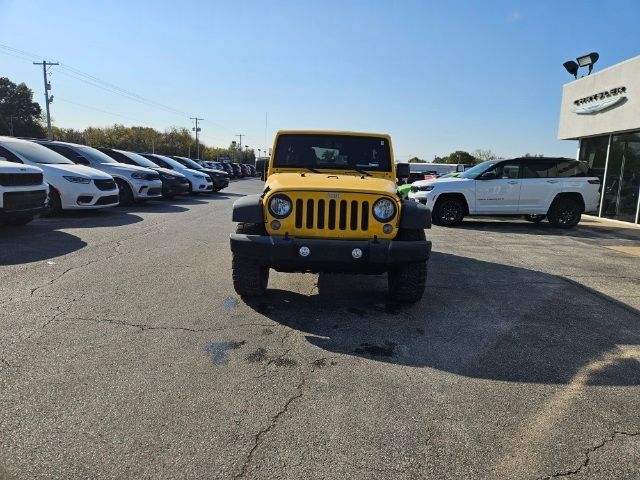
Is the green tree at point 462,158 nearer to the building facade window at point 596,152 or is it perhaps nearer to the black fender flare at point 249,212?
the building facade window at point 596,152

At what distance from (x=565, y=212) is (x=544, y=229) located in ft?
2.43

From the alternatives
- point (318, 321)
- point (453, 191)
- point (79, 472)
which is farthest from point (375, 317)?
point (453, 191)

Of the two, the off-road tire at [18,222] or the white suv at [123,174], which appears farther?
the white suv at [123,174]

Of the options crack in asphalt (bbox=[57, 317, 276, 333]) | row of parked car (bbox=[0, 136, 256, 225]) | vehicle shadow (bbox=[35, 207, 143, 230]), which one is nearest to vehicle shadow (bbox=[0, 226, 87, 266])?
row of parked car (bbox=[0, 136, 256, 225])

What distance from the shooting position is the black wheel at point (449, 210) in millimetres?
12891

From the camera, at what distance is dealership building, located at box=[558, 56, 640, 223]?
49.0 ft

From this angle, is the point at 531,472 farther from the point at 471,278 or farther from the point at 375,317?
the point at 471,278

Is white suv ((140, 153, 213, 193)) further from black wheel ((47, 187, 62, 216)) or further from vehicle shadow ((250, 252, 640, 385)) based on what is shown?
vehicle shadow ((250, 252, 640, 385))

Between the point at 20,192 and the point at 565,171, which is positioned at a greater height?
the point at 565,171

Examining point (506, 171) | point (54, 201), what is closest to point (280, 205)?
point (54, 201)

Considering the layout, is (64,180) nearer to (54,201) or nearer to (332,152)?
(54,201)

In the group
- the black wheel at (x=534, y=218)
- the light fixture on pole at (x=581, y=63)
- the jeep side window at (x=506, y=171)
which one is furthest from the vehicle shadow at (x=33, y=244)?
the light fixture on pole at (x=581, y=63)

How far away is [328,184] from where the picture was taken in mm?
4797

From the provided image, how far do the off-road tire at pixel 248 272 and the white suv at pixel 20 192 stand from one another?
515cm
